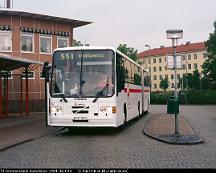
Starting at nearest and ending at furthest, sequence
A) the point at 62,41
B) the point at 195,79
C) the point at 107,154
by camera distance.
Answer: the point at 107,154 → the point at 62,41 → the point at 195,79

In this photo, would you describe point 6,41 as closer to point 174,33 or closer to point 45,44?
point 45,44

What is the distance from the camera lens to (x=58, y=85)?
Result: 1661cm

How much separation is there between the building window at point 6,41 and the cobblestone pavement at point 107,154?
23157 millimetres

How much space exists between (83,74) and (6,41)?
2248cm

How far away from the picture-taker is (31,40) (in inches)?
1532

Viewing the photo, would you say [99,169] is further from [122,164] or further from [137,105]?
[137,105]

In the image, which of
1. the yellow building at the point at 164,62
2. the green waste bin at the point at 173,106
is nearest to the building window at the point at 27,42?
the green waste bin at the point at 173,106

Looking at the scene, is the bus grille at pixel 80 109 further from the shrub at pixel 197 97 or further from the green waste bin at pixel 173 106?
the shrub at pixel 197 97

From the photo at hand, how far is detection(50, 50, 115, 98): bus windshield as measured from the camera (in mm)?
16531

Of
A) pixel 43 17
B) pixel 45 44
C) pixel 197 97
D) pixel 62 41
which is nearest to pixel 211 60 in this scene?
pixel 197 97

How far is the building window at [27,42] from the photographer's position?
3828 centimetres

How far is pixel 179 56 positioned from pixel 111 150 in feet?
18.3

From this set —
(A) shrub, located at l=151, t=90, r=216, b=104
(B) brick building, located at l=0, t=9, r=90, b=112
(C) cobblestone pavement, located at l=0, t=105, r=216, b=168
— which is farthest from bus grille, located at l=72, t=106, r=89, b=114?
(A) shrub, located at l=151, t=90, r=216, b=104

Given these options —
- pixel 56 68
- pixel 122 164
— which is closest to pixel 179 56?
pixel 56 68
